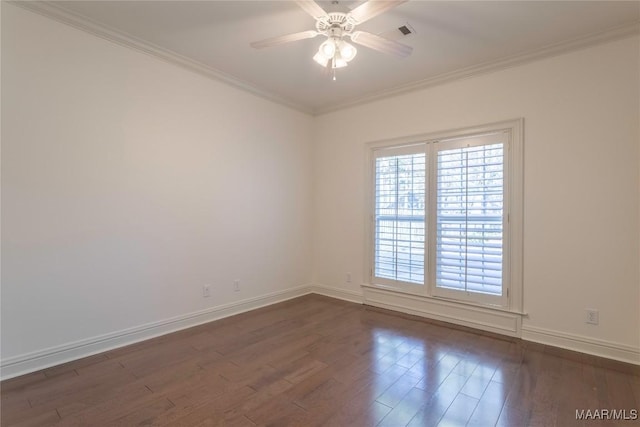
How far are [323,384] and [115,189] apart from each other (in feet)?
7.65

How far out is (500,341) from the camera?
296cm

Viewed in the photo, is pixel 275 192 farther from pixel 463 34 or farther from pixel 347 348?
pixel 463 34

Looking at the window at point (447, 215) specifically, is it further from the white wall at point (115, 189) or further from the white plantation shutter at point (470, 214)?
the white wall at point (115, 189)

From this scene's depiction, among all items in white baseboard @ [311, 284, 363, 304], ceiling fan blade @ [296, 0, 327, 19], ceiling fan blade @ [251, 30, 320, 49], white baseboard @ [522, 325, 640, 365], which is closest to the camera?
ceiling fan blade @ [296, 0, 327, 19]

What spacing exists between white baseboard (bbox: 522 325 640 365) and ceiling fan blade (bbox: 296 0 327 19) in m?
3.18

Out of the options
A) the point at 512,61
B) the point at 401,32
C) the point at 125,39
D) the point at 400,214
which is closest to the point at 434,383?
the point at 400,214

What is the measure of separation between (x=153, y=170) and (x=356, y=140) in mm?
2484

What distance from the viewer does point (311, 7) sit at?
6.26 ft

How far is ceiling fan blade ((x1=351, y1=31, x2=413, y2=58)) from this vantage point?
216cm

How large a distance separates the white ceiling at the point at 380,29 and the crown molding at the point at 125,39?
0.05 ft

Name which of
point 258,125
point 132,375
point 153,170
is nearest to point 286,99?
point 258,125

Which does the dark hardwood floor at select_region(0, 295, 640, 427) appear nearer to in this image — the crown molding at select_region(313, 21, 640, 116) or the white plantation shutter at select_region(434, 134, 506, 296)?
the white plantation shutter at select_region(434, 134, 506, 296)

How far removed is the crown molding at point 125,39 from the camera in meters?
2.34

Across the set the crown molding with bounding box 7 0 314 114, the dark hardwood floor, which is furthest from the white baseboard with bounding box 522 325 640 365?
the crown molding with bounding box 7 0 314 114
